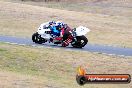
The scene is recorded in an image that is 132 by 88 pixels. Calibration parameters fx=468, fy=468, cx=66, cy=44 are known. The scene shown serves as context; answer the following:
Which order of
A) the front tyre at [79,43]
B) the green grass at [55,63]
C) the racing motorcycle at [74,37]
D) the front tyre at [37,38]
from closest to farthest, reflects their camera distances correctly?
1. the green grass at [55,63]
2. the racing motorcycle at [74,37]
3. the front tyre at [79,43]
4. the front tyre at [37,38]

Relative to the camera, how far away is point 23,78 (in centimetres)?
1641

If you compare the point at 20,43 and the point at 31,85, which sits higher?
the point at 31,85

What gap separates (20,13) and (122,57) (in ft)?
79.5

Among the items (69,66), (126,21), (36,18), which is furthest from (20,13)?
(69,66)

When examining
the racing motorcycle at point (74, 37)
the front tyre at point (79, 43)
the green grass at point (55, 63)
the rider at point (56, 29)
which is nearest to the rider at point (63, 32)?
the rider at point (56, 29)

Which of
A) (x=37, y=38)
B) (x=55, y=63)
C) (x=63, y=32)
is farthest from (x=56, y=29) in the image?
(x=55, y=63)

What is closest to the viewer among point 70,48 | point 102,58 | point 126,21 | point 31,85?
point 31,85

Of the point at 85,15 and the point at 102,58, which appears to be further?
the point at 85,15

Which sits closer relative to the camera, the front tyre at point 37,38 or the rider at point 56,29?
the rider at point 56,29

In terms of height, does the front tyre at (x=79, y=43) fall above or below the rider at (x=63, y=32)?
below

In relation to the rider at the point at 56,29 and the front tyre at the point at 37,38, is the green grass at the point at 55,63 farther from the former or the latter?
the front tyre at the point at 37,38

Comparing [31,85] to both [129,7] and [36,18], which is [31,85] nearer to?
[36,18]

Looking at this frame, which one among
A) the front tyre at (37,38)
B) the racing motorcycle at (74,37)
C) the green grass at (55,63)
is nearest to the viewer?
the green grass at (55,63)

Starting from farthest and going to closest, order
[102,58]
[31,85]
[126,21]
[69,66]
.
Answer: [126,21] < [102,58] < [69,66] < [31,85]
